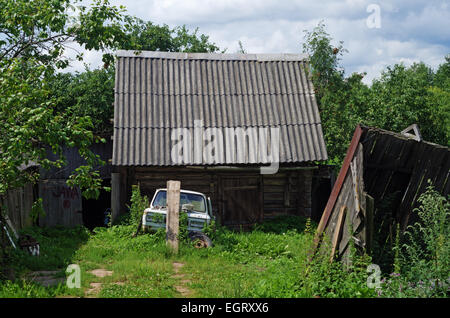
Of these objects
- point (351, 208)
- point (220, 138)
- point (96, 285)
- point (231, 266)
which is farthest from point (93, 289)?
point (220, 138)

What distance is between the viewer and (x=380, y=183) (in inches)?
281

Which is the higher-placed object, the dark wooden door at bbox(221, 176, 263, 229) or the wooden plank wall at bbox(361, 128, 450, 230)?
the wooden plank wall at bbox(361, 128, 450, 230)

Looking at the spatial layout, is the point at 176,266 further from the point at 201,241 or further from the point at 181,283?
the point at 201,241

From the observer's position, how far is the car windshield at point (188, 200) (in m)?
11.4

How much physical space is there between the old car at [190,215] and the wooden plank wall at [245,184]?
6.08 ft

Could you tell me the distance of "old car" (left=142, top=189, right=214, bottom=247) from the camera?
33.6ft

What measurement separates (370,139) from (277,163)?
673cm

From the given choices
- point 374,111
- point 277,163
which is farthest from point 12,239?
point 374,111

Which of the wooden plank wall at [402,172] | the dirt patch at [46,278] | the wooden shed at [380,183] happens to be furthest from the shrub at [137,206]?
the wooden plank wall at [402,172]

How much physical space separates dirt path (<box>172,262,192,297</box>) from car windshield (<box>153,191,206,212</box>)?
107 inches

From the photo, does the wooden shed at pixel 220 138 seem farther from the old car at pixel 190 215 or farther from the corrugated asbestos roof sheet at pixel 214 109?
the old car at pixel 190 215

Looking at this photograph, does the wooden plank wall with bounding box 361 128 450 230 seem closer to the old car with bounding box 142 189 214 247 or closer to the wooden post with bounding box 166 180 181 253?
the old car with bounding box 142 189 214 247

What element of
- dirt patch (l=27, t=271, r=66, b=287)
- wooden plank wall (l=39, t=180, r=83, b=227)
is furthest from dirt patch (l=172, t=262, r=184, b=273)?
wooden plank wall (l=39, t=180, r=83, b=227)

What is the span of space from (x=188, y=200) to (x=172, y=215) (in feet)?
5.41
